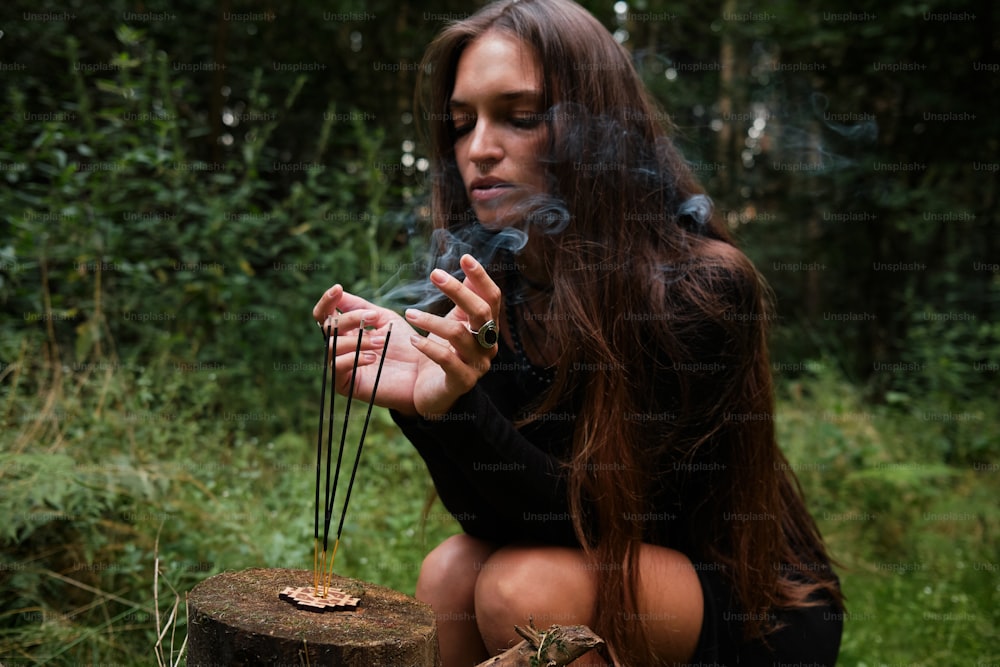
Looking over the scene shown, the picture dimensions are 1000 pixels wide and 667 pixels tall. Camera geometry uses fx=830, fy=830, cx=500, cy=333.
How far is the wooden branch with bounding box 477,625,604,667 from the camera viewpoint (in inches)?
58.0

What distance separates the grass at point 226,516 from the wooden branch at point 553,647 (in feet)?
2.51

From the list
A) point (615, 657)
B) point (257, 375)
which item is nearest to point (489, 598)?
point (615, 657)

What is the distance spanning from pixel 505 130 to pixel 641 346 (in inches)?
27.0

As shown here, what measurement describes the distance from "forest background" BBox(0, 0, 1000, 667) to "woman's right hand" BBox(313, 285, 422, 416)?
706 millimetres

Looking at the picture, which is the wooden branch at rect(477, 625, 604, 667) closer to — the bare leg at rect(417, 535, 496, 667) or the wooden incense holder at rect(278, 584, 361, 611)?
the wooden incense holder at rect(278, 584, 361, 611)

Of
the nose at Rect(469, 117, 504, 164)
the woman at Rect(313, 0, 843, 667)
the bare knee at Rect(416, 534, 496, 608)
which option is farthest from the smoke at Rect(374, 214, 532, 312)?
the bare knee at Rect(416, 534, 496, 608)

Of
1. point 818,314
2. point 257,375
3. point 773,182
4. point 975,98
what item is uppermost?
point 975,98

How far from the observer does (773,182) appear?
970 cm

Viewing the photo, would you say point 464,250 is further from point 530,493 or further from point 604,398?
point 530,493

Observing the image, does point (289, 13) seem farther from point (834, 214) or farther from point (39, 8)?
point (834, 214)

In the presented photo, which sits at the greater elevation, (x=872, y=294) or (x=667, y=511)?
(x=667, y=511)

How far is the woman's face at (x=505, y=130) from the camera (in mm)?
2215

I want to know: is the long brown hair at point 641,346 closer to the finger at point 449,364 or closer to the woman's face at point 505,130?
→ the woman's face at point 505,130

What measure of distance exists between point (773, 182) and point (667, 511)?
8163mm
